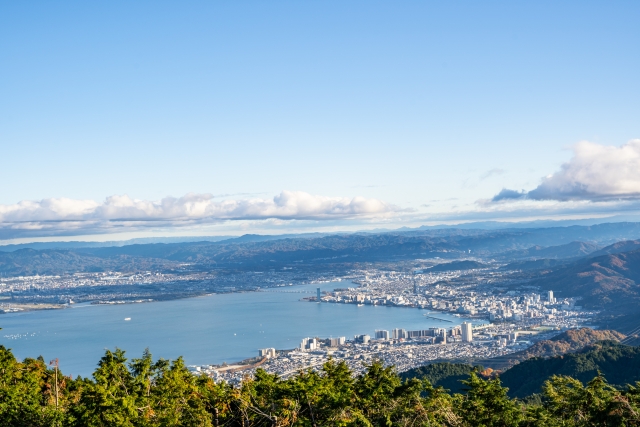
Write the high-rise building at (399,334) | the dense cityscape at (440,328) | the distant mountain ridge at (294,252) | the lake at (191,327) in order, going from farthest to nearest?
the distant mountain ridge at (294,252), the high-rise building at (399,334), the lake at (191,327), the dense cityscape at (440,328)

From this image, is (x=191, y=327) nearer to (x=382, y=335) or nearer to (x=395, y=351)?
(x=382, y=335)

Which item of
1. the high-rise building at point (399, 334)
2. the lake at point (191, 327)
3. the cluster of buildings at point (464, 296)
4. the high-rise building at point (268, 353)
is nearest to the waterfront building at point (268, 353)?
the high-rise building at point (268, 353)

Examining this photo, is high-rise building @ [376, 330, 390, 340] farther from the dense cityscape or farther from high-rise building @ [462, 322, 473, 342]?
high-rise building @ [462, 322, 473, 342]

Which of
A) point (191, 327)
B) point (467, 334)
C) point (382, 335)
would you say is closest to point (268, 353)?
point (382, 335)

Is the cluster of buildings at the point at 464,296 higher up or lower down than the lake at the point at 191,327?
lower down

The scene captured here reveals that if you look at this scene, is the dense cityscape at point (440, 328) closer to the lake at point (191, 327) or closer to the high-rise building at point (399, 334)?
the high-rise building at point (399, 334)

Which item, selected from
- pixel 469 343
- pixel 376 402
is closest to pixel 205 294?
pixel 469 343

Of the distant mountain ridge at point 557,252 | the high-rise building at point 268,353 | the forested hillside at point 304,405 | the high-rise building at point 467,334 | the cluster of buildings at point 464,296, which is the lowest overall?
the distant mountain ridge at point 557,252

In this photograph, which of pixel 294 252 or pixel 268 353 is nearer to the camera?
pixel 268 353

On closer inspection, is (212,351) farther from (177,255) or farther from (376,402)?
(177,255)

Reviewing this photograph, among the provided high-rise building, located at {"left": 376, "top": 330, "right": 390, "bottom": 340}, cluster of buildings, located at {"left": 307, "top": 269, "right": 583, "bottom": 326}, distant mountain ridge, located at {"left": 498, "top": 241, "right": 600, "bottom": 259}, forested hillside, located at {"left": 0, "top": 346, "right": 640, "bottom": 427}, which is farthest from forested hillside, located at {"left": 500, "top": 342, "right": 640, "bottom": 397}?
distant mountain ridge, located at {"left": 498, "top": 241, "right": 600, "bottom": 259}
